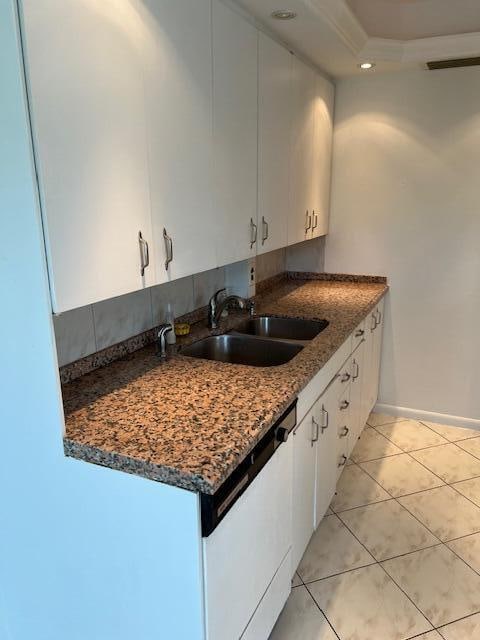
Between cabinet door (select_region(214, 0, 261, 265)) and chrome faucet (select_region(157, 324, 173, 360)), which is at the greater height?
cabinet door (select_region(214, 0, 261, 265))

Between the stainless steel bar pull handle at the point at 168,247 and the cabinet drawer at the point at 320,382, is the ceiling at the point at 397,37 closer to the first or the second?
the stainless steel bar pull handle at the point at 168,247

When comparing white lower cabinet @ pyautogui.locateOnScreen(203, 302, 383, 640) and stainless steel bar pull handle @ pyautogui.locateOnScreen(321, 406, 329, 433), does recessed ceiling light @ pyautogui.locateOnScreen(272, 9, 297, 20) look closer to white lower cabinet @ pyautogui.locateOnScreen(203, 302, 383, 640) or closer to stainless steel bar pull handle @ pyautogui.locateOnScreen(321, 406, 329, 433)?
white lower cabinet @ pyautogui.locateOnScreen(203, 302, 383, 640)

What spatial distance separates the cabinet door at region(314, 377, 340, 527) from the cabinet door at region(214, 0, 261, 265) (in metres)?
0.73

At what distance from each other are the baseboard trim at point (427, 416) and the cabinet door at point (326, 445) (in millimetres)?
1367

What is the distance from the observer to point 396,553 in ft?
7.54

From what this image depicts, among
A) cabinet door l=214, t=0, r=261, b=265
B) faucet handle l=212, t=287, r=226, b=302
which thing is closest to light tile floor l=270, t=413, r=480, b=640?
faucet handle l=212, t=287, r=226, b=302

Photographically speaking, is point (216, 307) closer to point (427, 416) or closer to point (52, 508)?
point (52, 508)

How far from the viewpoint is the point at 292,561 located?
Result: 1893 millimetres

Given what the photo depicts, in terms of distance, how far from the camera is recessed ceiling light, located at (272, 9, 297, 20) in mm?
1983

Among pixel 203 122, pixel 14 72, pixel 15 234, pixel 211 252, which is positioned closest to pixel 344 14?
pixel 203 122

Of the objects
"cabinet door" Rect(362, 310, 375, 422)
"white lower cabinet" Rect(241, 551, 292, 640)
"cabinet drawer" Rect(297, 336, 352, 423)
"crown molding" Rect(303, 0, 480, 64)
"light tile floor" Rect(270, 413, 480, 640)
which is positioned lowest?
"light tile floor" Rect(270, 413, 480, 640)

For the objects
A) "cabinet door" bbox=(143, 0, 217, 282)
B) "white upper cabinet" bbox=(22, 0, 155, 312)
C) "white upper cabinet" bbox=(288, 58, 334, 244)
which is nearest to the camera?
"white upper cabinet" bbox=(22, 0, 155, 312)

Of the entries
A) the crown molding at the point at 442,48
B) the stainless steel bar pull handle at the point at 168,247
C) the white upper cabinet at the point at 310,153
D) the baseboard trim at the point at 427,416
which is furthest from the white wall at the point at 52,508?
the baseboard trim at the point at 427,416

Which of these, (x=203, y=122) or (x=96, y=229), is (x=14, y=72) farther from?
(x=203, y=122)
